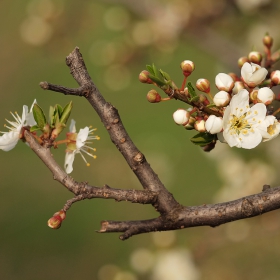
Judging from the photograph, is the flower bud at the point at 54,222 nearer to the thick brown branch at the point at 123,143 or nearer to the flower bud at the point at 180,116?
the thick brown branch at the point at 123,143

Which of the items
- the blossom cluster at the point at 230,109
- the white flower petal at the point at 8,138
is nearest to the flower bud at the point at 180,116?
the blossom cluster at the point at 230,109

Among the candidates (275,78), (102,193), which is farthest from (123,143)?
(275,78)

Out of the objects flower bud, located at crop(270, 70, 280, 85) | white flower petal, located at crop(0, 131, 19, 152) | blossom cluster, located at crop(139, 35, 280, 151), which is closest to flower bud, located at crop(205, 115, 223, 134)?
blossom cluster, located at crop(139, 35, 280, 151)

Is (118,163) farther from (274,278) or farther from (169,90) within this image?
(169,90)

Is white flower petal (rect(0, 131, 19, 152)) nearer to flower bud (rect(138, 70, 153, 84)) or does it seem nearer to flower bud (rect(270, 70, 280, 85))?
flower bud (rect(138, 70, 153, 84))

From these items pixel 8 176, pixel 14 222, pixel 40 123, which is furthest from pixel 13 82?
pixel 40 123
